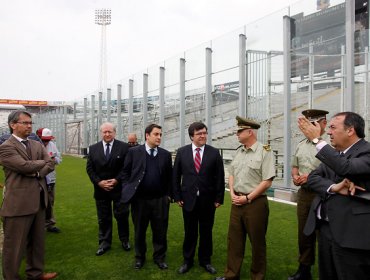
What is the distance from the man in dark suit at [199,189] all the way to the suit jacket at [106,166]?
0.98 m

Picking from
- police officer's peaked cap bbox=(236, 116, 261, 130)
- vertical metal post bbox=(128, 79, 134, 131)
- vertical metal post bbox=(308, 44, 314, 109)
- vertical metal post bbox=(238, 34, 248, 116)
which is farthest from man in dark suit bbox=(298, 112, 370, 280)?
vertical metal post bbox=(128, 79, 134, 131)

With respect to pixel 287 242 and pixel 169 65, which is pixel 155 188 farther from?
pixel 169 65

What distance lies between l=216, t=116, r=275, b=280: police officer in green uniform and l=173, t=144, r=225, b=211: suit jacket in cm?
47

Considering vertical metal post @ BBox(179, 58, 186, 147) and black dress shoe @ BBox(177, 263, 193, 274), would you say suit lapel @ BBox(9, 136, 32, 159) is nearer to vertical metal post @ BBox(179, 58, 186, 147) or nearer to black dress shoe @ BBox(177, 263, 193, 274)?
black dress shoe @ BBox(177, 263, 193, 274)

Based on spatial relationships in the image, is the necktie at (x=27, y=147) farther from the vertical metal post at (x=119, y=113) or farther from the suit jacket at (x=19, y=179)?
the vertical metal post at (x=119, y=113)

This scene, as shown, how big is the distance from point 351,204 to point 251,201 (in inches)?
50.2

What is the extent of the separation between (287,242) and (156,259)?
201cm

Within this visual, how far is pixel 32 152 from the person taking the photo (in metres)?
3.76

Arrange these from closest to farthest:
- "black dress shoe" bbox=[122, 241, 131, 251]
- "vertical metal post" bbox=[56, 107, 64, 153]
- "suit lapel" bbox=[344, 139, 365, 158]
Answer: "suit lapel" bbox=[344, 139, 365, 158]
"black dress shoe" bbox=[122, 241, 131, 251]
"vertical metal post" bbox=[56, 107, 64, 153]

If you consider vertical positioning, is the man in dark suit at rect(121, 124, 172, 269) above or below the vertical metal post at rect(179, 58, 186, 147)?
below

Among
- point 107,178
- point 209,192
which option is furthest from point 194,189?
point 107,178

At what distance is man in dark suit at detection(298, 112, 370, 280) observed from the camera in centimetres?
224

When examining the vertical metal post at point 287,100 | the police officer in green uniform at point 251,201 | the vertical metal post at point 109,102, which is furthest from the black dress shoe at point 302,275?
the vertical metal post at point 109,102

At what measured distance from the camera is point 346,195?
2.34 meters
